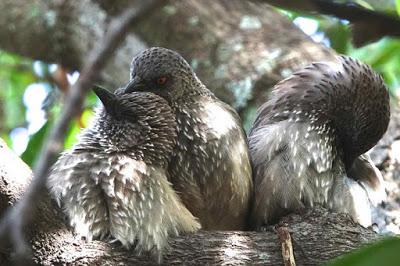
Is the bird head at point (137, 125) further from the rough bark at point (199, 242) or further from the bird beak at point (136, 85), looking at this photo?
the rough bark at point (199, 242)

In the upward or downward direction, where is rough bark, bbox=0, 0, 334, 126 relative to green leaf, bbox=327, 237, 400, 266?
upward

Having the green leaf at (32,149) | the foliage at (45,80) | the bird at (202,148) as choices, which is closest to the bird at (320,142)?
the bird at (202,148)

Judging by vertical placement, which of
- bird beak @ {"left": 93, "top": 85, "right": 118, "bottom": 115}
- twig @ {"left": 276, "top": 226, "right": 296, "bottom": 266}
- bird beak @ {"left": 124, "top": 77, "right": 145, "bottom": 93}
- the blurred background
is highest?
the blurred background

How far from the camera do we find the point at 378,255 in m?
0.70

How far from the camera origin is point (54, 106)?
3.54m

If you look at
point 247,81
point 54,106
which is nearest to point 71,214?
point 247,81

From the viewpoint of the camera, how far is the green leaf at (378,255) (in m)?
0.69

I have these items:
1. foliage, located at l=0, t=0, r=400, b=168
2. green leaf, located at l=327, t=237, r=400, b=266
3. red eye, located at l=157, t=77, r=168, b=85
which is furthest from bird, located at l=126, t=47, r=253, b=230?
green leaf, located at l=327, t=237, r=400, b=266

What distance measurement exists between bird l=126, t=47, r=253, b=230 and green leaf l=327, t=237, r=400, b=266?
3.88 ft

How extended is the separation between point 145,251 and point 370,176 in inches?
36.4

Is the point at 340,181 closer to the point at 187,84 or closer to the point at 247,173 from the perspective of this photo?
the point at 247,173

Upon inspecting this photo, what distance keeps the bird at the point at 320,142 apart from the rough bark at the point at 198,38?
1.89 feet

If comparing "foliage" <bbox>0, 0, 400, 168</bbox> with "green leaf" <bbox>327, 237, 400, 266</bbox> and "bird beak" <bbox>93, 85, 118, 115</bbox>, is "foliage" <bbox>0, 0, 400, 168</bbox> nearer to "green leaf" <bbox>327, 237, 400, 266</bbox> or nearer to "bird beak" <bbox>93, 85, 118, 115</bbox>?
"bird beak" <bbox>93, 85, 118, 115</bbox>

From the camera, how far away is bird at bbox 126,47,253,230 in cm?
190
